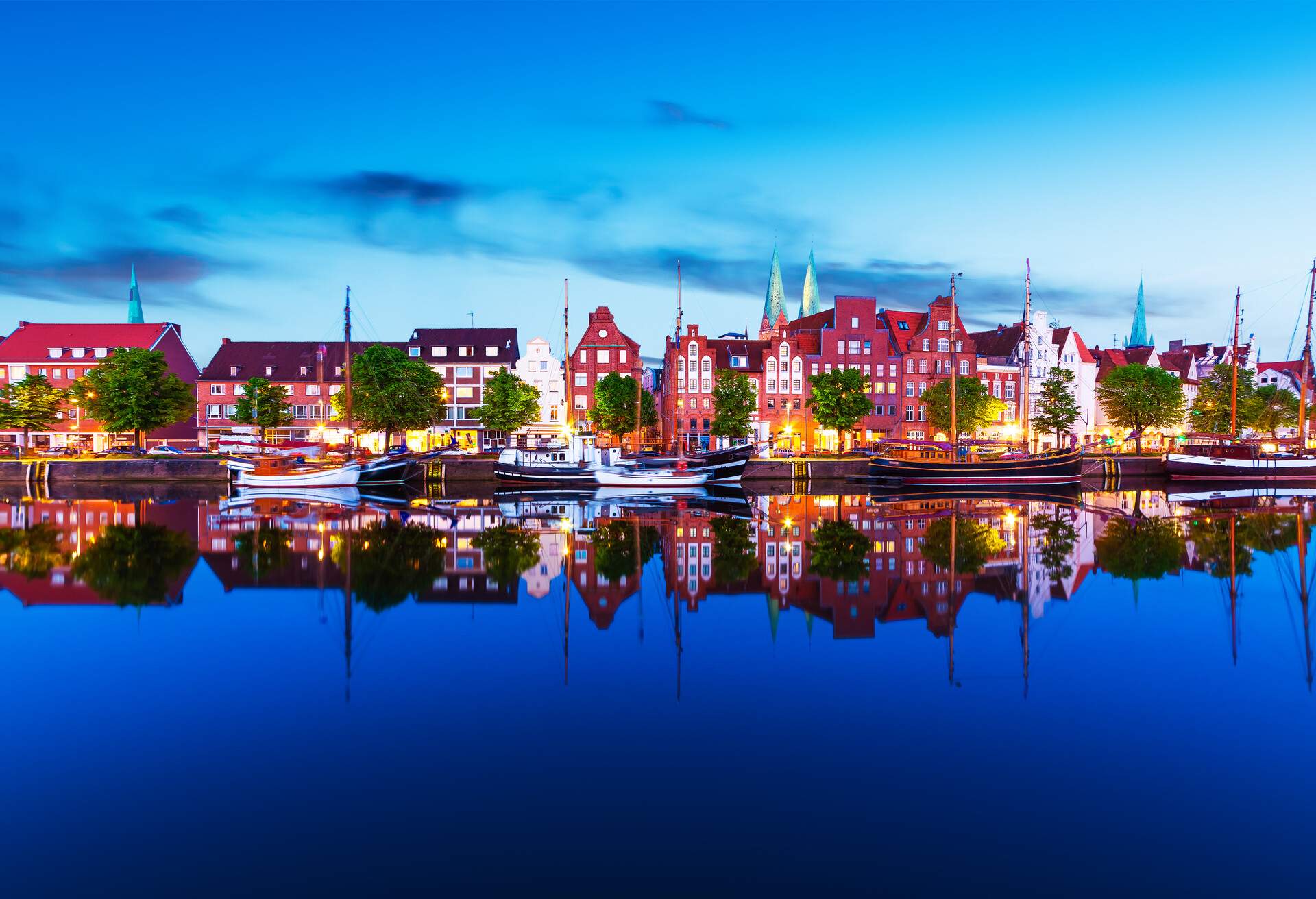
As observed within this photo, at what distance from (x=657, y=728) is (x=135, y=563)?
2191cm

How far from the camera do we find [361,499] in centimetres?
5400

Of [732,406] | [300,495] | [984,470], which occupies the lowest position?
[300,495]

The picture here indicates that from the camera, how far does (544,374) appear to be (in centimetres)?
9606

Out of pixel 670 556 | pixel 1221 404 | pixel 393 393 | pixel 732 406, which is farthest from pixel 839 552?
pixel 1221 404

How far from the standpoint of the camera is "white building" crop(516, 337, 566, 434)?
95.2m

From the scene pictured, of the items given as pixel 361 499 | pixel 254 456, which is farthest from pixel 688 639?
pixel 254 456

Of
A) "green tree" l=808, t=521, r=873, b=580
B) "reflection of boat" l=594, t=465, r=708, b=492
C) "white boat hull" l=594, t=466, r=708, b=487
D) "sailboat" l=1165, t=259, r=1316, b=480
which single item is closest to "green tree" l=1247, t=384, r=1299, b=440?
"sailboat" l=1165, t=259, r=1316, b=480

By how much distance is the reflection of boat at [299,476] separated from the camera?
2491 inches

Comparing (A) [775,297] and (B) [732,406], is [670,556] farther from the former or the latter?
(A) [775,297]

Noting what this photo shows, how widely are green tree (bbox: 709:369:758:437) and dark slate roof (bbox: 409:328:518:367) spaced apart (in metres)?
28.0

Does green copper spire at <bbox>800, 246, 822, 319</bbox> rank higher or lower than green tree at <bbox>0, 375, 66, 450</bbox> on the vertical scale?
higher

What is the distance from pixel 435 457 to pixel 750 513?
34044 mm

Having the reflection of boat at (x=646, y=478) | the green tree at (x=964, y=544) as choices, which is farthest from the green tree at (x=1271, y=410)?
the green tree at (x=964, y=544)

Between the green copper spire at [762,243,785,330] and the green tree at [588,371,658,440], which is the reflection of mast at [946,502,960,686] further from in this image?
the green copper spire at [762,243,785,330]
